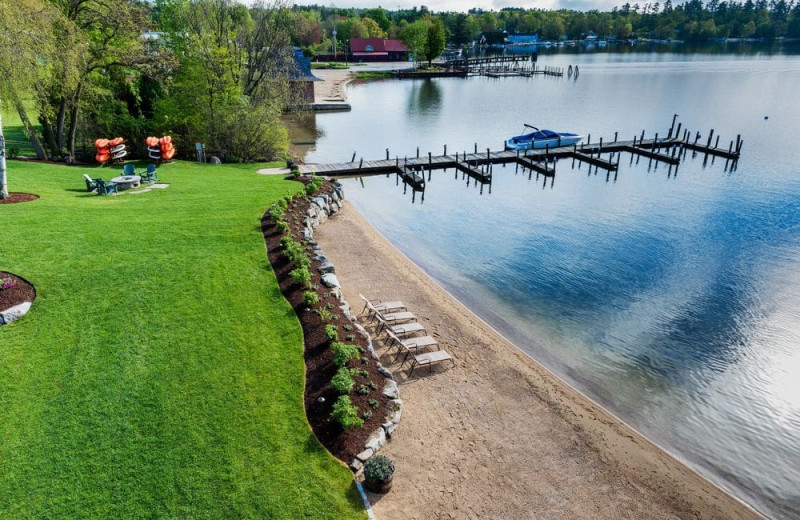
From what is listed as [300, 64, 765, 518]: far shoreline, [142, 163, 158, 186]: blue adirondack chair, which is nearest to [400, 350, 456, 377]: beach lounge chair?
[300, 64, 765, 518]: far shoreline

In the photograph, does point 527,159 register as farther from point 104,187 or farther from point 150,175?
point 104,187

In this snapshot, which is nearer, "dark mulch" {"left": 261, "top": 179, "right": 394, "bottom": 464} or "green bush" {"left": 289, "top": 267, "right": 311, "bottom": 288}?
"dark mulch" {"left": 261, "top": 179, "right": 394, "bottom": 464}

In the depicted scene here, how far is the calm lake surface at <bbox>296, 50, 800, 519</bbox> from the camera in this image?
14593 millimetres

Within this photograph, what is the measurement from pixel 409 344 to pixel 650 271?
14567 millimetres

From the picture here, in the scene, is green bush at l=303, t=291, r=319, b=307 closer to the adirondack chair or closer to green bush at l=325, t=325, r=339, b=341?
green bush at l=325, t=325, r=339, b=341

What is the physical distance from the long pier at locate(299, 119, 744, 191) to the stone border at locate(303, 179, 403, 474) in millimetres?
9377

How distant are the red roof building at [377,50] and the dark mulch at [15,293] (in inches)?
5173

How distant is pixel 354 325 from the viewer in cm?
1579

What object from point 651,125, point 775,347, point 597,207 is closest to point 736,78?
point 651,125

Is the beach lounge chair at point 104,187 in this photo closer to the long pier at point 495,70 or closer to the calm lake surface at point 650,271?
the calm lake surface at point 650,271

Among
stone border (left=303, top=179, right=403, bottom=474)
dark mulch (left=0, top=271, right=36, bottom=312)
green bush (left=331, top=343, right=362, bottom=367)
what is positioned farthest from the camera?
dark mulch (left=0, top=271, right=36, bottom=312)

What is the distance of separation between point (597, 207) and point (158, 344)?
96.3ft

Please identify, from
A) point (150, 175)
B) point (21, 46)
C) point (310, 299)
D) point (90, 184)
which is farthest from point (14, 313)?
point (21, 46)

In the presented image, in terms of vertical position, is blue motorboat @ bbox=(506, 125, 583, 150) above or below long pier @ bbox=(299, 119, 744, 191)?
above
